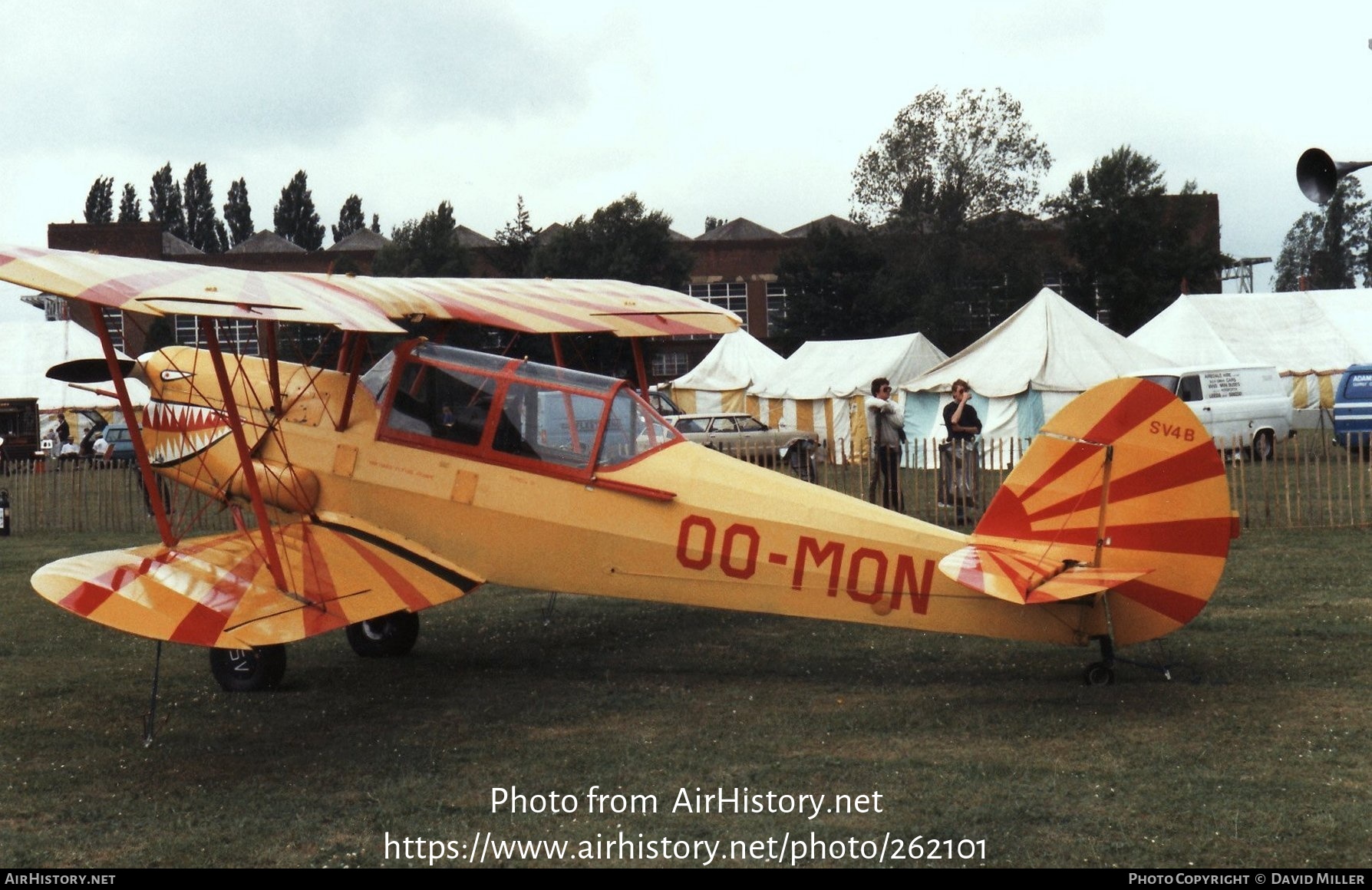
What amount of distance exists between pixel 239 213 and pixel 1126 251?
63.0 metres

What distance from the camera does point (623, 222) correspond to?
57.2 metres

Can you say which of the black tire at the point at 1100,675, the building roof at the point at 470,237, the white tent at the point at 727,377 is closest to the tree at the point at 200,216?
the building roof at the point at 470,237

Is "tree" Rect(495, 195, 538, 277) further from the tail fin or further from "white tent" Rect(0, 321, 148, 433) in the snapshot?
the tail fin

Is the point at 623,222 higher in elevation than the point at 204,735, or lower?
higher

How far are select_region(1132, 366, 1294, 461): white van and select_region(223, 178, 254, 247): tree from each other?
79832 mm

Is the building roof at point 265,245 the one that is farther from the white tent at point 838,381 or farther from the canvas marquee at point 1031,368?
the canvas marquee at point 1031,368

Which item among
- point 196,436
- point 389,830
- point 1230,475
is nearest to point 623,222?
point 1230,475

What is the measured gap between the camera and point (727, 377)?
35.3 metres

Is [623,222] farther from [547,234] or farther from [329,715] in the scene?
[329,715]

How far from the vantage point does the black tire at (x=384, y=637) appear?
9086mm

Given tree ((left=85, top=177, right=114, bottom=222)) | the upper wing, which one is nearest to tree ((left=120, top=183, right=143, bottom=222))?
tree ((left=85, top=177, right=114, bottom=222))

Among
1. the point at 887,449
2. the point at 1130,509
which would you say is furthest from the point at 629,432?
the point at 887,449

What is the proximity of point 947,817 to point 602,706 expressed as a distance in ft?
8.83

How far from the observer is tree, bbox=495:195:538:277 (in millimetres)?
57562
